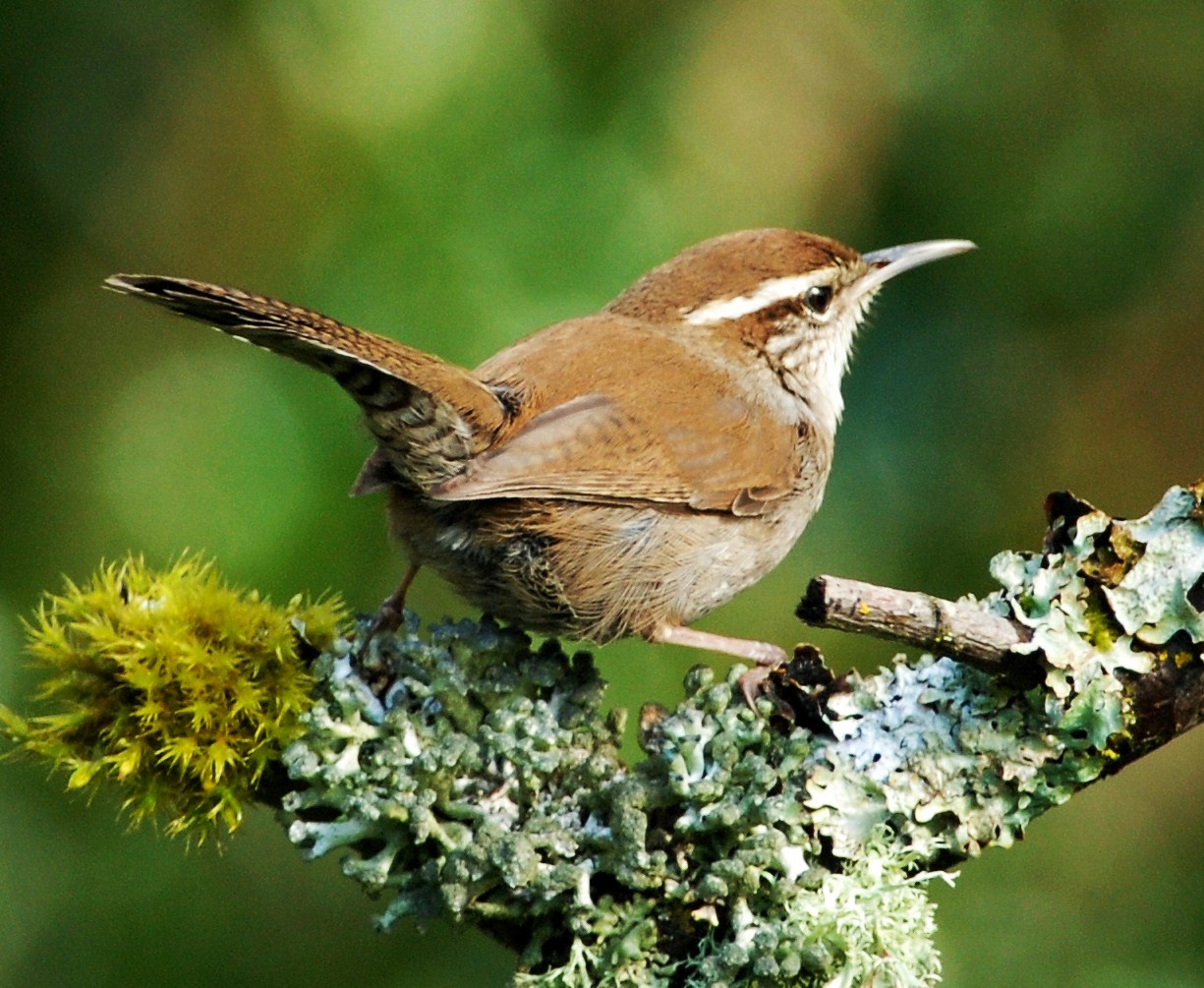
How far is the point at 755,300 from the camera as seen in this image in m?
4.11

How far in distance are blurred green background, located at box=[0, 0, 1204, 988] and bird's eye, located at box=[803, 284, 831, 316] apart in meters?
0.48

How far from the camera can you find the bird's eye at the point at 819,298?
4.20 m

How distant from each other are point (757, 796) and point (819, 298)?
2015mm

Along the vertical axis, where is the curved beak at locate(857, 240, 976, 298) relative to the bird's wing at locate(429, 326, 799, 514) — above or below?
above

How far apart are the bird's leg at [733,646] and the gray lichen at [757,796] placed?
33 cm

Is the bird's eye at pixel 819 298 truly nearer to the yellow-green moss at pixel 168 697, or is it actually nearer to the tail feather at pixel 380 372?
the tail feather at pixel 380 372

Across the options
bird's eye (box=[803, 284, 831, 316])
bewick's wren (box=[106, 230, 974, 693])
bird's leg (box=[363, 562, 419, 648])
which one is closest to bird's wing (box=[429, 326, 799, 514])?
bewick's wren (box=[106, 230, 974, 693])

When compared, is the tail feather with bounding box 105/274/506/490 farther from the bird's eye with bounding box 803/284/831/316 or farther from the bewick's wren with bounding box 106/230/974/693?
the bird's eye with bounding box 803/284/831/316

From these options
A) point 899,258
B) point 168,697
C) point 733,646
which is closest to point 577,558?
point 733,646

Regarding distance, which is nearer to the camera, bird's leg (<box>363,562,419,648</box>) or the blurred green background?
bird's leg (<box>363,562,419,648</box>)

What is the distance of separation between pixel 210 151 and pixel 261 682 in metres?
2.46

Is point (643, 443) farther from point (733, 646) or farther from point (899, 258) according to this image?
point (899, 258)

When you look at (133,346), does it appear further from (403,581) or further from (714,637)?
(714,637)

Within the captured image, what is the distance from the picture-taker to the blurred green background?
13.4 ft
